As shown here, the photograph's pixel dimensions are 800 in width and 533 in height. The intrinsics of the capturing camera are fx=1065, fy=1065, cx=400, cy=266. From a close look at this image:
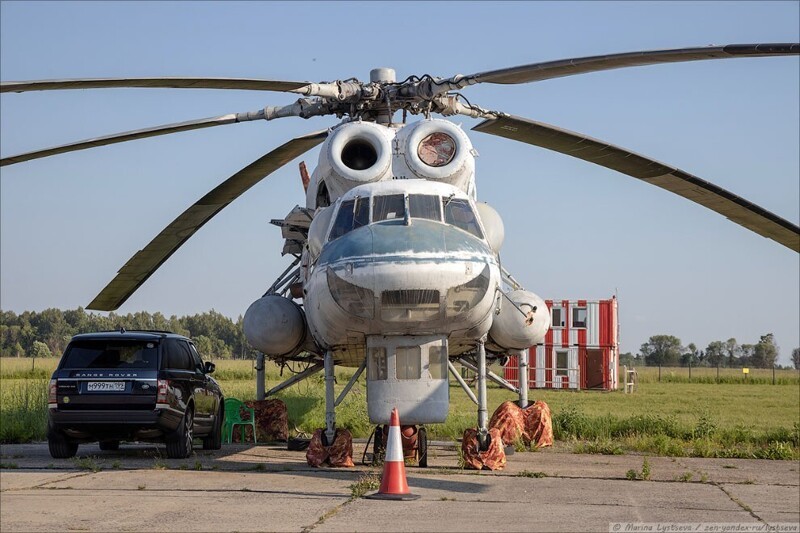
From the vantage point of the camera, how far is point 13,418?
18.0 metres

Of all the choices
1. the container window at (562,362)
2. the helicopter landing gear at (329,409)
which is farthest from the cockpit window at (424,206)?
the container window at (562,362)

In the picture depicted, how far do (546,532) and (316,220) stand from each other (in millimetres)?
6454

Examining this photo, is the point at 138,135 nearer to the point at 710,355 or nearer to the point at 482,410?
the point at 482,410

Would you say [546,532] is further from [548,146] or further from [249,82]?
[548,146]

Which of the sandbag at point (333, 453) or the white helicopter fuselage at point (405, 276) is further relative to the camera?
the sandbag at point (333, 453)

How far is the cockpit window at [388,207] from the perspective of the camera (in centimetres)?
1238

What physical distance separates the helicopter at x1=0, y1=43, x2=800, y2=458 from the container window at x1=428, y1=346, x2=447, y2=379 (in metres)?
0.01

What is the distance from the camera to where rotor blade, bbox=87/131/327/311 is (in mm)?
15516

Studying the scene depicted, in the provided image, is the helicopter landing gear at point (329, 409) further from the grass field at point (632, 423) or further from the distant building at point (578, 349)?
the distant building at point (578, 349)

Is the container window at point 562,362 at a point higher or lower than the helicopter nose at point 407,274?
lower

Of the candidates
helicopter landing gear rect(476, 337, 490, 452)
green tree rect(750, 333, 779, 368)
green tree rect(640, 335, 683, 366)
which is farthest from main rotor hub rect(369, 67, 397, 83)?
green tree rect(640, 335, 683, 366)

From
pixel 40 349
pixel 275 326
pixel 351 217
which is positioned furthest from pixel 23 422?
pixel 40 349

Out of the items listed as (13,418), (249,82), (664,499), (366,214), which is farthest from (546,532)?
(13,418)

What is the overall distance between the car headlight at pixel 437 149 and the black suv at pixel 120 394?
14.1 ft
